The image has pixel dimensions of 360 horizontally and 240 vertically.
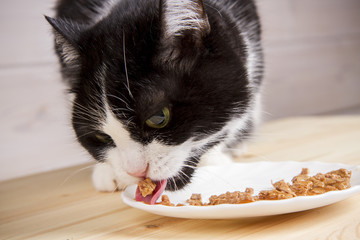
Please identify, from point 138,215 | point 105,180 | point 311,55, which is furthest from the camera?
point 311,55

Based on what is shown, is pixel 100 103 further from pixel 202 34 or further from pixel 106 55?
pixel 202 34

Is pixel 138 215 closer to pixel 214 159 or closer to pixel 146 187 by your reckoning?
pixel 146 187

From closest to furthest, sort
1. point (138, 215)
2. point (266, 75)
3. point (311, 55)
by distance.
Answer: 1. point (138, 215)
2. point (266, 75)
3. point (311, 55)

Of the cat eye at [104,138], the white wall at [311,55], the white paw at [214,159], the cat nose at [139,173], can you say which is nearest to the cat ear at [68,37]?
the cat eye at [104,138]

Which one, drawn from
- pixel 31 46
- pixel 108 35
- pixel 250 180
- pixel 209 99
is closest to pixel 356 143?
pixel 250 180

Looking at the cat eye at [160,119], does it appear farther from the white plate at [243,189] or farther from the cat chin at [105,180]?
the cat chin at [105,180]

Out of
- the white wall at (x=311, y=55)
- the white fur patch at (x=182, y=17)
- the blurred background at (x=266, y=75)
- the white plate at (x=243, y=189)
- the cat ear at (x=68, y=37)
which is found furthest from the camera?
the white wall at (x=311, y=55)

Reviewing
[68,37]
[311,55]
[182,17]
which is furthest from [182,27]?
[311,55]
